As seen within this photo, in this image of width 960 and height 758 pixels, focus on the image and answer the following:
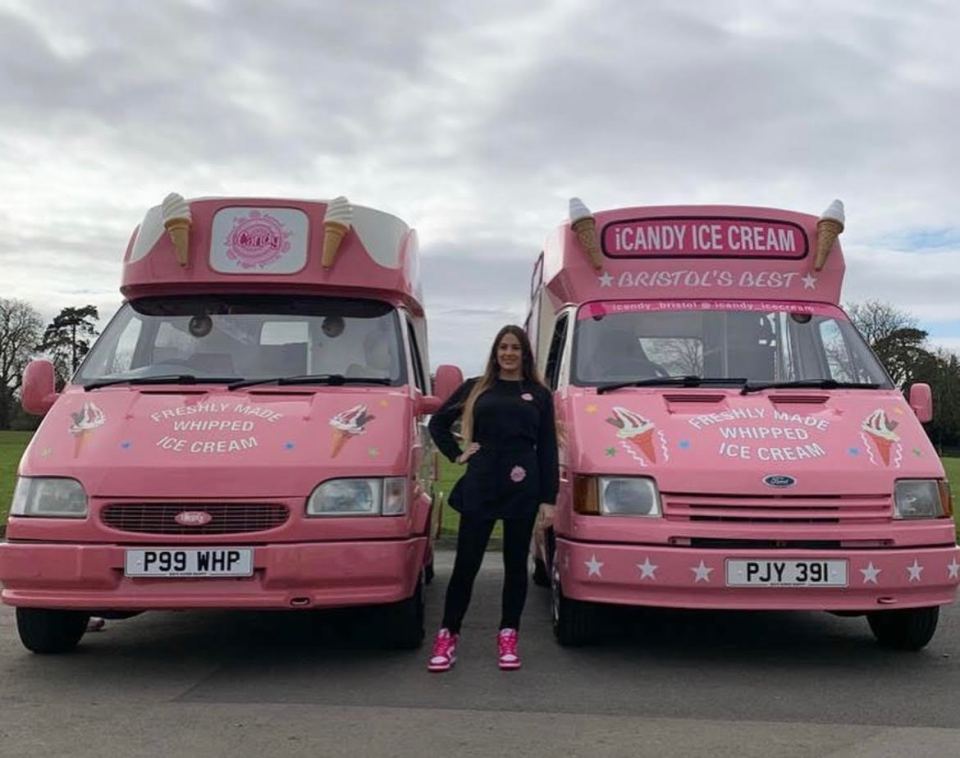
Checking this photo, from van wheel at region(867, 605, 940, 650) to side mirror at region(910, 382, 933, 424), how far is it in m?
1.24

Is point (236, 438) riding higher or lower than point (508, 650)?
higher

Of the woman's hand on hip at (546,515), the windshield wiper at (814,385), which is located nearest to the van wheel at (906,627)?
the windshield wiper at (814,385)

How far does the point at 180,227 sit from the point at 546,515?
2.93 m

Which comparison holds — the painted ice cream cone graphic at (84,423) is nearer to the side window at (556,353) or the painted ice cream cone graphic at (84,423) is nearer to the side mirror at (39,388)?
the side mirror at (39,388)

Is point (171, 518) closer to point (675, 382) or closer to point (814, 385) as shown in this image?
point (675, 382)

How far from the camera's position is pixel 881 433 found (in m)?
6.09

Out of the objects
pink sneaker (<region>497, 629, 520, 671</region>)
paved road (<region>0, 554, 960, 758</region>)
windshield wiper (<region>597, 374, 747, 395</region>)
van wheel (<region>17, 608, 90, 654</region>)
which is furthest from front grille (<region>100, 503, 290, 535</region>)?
windshield wiper (<region>597, 374, 747, 395</region>)

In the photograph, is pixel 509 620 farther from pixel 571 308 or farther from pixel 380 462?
pixel 571 308

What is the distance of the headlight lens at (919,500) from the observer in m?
5.77

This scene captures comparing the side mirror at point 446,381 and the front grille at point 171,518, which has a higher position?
the side mirror at point 446,381

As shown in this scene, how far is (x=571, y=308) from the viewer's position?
749cm

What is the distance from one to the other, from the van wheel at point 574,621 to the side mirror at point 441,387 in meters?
1.25

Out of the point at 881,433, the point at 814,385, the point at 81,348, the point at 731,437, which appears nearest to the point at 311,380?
the point at 731,437

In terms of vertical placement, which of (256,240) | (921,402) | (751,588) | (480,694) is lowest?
(480,694)
